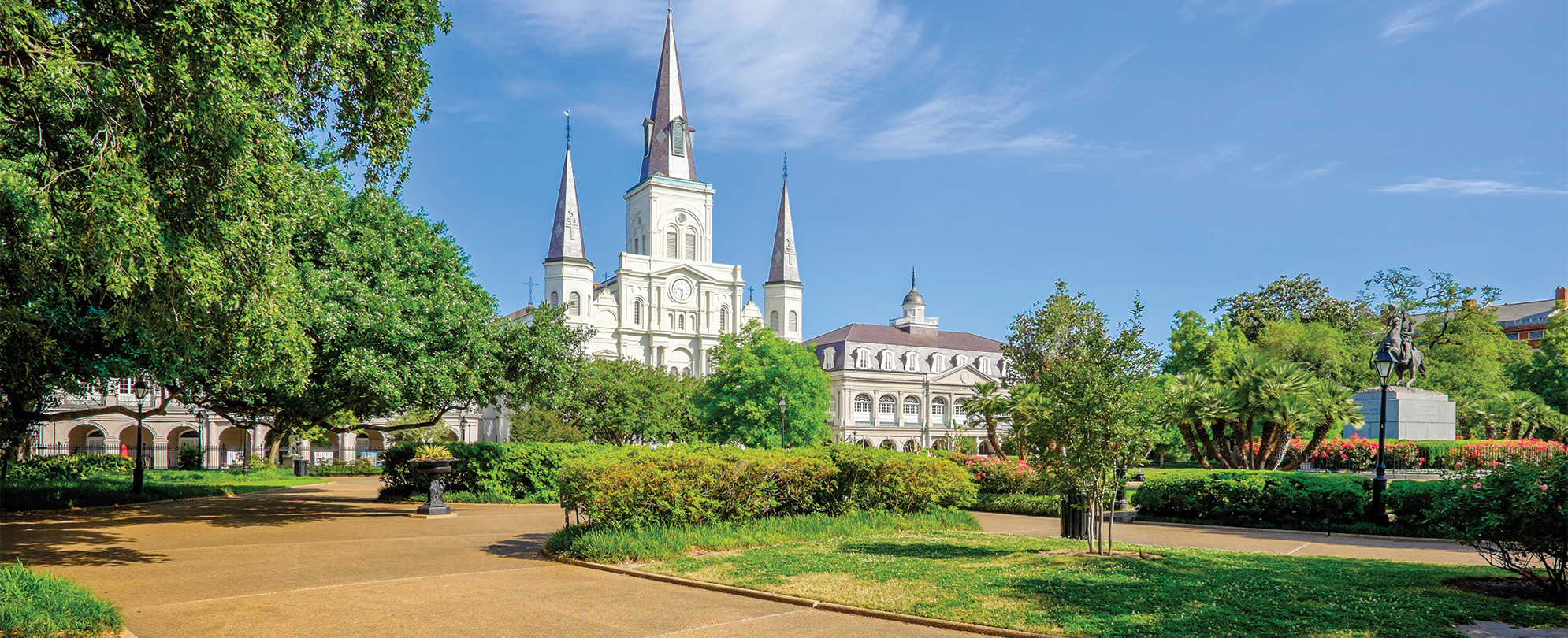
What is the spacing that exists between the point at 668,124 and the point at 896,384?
31.6 metres

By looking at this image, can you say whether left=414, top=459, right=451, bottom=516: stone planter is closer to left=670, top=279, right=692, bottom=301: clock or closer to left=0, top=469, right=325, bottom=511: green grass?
left=0, top=469, right=325, bottom=511: green grass

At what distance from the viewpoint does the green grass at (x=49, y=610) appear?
6.68 metres

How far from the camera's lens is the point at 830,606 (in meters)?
8.41

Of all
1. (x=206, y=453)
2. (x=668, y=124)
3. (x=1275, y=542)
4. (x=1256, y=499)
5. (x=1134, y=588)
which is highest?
(x=668, y=124)

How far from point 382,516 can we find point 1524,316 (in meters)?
120

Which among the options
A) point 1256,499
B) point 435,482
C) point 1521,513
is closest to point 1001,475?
point 1256,499

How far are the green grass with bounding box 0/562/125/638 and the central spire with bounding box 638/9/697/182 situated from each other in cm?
7471

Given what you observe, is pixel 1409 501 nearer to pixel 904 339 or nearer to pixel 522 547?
pixel 522 547

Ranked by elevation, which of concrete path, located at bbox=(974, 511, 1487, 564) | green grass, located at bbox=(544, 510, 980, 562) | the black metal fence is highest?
green grass, located at bbox=(544, 510, 980, 562)

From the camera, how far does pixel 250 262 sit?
878 cm

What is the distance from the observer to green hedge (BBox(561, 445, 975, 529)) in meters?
12.2

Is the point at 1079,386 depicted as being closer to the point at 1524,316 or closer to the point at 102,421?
the point at 102,421

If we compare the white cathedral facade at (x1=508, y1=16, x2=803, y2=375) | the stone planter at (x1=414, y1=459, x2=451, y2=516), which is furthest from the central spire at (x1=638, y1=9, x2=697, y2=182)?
the stone planter at (x1=414, y1=459, x2=451, y2=516)

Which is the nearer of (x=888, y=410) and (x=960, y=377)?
(x=888, y=410)
